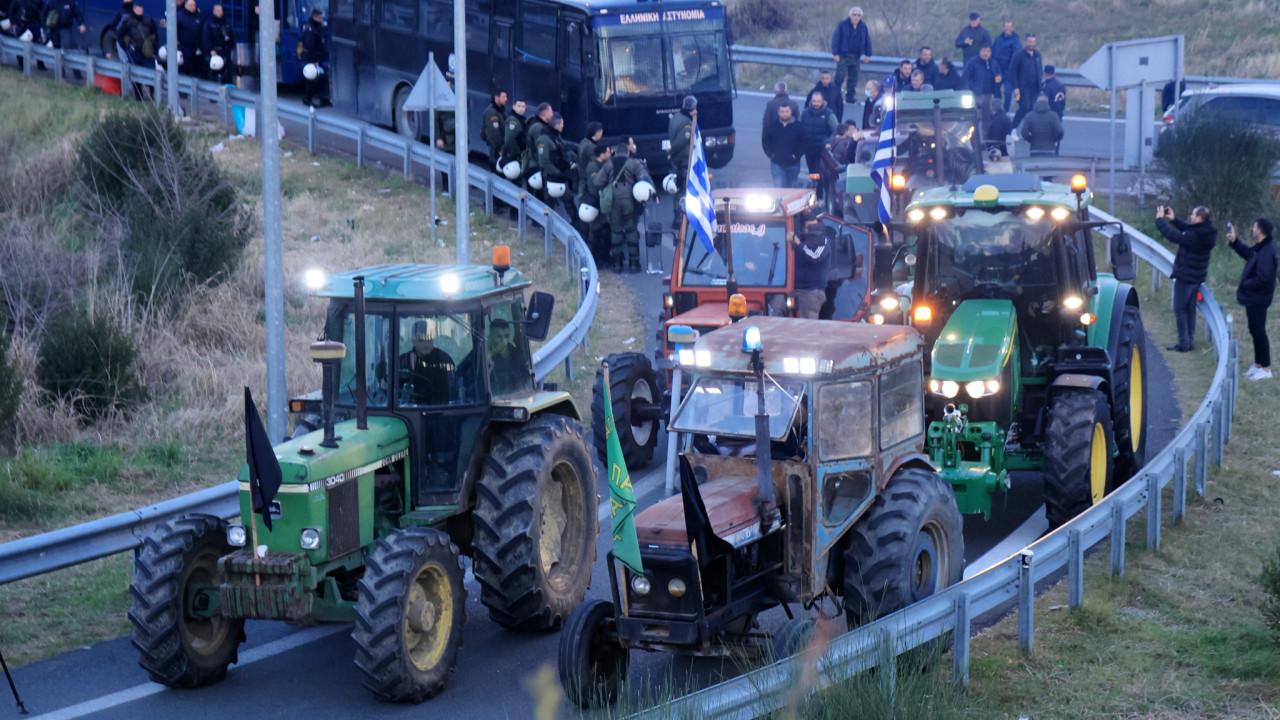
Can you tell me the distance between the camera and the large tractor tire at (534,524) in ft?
28.7

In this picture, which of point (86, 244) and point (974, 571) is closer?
point (974, 571)

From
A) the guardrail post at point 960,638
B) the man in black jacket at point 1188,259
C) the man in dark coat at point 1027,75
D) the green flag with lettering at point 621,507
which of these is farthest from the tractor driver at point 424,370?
the man in dark coat at point 1027,75

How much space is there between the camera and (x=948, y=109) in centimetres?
2188

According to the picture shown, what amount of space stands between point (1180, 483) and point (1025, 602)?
10.5 feet

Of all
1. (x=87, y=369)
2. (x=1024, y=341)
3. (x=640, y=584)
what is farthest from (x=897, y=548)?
(x=87, y=369)

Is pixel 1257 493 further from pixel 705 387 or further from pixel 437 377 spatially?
pixel 437 377

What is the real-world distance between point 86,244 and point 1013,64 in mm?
16551

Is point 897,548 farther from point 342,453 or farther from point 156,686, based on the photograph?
point 156,686

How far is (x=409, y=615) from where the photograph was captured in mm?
7992

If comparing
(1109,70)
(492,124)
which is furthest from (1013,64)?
(492,124)

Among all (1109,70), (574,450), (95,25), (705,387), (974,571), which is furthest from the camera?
(95,25)

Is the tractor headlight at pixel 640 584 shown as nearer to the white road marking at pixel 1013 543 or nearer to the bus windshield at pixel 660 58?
the white road marking at pixel 1013 543

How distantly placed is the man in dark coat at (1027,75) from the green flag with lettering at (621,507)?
69.9ft

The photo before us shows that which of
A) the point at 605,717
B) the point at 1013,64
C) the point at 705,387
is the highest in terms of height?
the point at 1013,64
